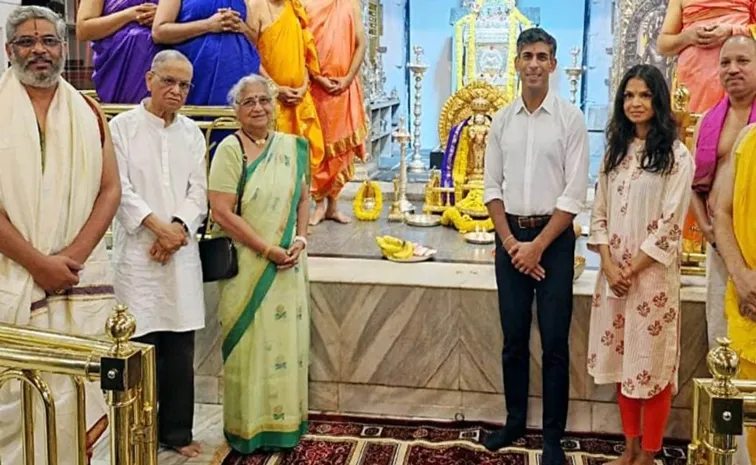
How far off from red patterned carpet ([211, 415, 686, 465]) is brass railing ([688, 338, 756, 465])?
1612 mm

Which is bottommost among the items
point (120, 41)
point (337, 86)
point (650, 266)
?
point (650, 266)

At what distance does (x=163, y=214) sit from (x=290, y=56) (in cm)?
151

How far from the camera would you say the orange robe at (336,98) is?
4418 millimetres

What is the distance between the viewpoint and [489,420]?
3330 millimetres

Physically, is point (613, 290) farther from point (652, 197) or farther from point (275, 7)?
point (275, 7)

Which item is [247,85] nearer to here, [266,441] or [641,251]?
[266,441]

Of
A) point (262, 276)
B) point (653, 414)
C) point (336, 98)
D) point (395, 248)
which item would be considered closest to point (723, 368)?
point (653, 414)

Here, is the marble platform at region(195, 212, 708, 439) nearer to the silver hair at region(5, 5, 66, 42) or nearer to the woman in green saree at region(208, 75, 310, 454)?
the woman in green saree at region(208, 75, 310, 454)

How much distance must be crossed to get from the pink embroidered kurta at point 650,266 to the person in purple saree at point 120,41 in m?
1.94

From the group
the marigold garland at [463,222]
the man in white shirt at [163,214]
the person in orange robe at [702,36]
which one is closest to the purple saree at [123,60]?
the man in white shirt at [163,214]

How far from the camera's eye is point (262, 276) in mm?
2887

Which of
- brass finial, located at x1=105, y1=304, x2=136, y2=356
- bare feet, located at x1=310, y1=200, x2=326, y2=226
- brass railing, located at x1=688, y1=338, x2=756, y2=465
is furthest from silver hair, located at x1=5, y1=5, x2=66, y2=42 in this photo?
bare feet, located at x1=310, y1=200, x2=326, y2=226

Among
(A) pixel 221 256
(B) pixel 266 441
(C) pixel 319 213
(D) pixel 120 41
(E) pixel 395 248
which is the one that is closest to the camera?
(A) pixel 221 256

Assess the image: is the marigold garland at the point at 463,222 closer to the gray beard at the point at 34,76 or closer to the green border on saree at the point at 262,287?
the green border on saree at the point at 262,287
